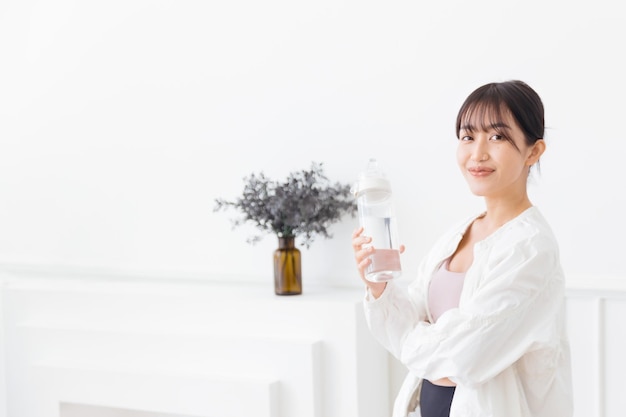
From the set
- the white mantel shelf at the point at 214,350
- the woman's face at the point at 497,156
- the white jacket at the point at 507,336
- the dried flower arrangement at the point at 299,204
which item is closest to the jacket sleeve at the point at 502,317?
the white jacket at the point at 507,336

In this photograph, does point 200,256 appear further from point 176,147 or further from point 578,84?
point 578,84

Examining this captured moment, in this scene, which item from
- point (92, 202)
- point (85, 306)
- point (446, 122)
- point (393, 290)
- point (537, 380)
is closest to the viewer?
point (537, 380)

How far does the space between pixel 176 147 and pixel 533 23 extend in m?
1.21

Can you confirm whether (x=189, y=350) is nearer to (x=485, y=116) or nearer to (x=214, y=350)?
(x=214, y=350)

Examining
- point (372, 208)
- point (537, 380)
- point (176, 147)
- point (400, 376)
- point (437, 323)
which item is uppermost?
point (176, 147)

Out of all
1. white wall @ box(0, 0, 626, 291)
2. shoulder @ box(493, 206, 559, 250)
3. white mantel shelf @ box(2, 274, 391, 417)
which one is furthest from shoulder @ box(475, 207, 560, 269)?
white mantel shelf @ box(2, 274, 391, 417)

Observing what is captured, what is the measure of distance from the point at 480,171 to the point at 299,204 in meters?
0.93

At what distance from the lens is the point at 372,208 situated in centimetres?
184

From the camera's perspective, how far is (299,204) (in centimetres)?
242

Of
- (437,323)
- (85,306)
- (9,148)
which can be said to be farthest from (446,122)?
(9,148)

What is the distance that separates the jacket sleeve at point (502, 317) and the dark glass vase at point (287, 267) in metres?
0.98

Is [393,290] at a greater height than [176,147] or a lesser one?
lesser

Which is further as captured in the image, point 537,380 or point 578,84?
point 578,84

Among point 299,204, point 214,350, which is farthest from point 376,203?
point 214,350
